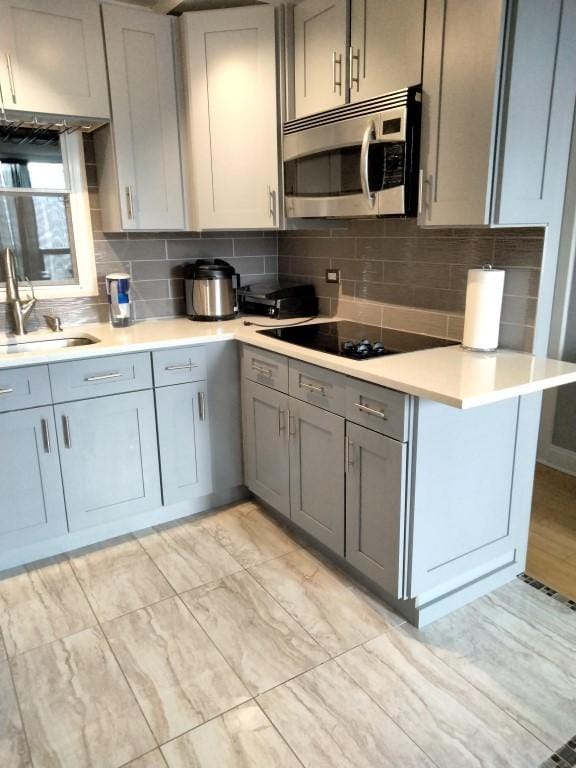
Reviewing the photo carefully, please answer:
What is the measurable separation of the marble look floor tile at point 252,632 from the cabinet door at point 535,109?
158 cm

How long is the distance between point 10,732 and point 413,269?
2.25 m

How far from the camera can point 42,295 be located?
2.81m

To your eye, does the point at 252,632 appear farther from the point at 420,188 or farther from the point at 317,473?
the point at 420,188

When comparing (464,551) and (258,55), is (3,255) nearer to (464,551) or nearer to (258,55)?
(258,55)

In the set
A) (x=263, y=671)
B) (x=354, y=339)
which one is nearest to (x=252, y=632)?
(x=263, y=671)

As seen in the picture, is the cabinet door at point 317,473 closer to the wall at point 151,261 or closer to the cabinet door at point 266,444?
the cabinet door at point 266,444

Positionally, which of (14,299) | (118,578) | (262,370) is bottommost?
(118,578)

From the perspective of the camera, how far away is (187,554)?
99.8 inches

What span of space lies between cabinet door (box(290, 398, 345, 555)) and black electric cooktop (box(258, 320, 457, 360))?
0.84ft

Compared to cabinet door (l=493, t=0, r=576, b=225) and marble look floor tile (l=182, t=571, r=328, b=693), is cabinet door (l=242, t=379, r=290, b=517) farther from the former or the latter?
cabinet door (l=493, t=0, r=576, b=225)

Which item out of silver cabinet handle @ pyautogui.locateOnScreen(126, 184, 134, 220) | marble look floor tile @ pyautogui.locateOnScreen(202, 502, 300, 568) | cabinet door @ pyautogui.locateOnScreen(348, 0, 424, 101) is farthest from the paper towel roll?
silver cabinet handle @ pyautogui.locateOnScreen(126, 184, 134, 220)

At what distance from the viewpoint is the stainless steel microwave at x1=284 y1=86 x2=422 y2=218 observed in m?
2.01

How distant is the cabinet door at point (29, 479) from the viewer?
7.51 feet

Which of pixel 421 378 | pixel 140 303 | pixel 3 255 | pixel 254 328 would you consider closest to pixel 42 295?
pixel 3 255
